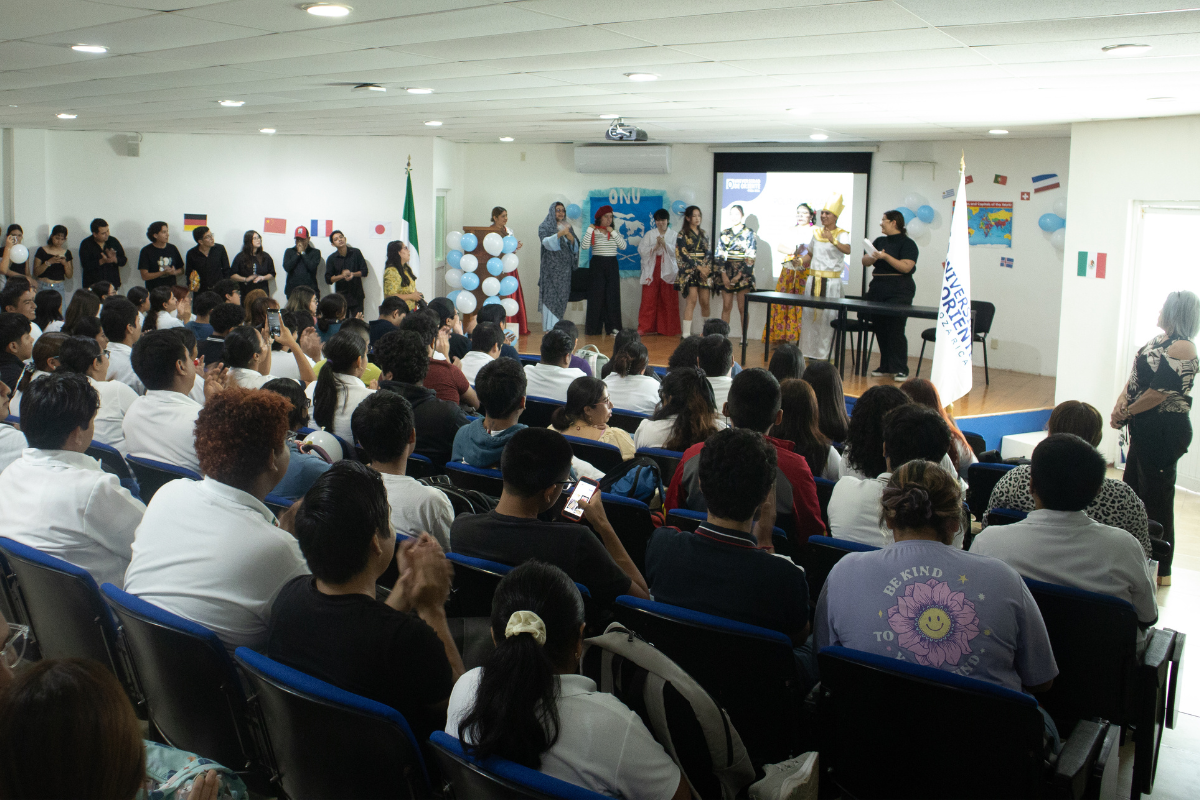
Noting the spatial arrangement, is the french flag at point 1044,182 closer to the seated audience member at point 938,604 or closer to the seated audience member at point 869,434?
the seated audience member at point 869,434

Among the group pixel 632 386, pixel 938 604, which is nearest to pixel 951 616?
pixel 938 604

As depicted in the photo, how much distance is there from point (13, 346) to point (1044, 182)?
9375mm

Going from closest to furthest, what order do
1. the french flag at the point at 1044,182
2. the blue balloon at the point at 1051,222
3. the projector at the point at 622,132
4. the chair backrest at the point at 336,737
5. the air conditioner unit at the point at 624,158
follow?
the chair backrest at the point at 336,737, the projector at the point at 622,132, the blue balloon at the point at 1051,222, the french flag at the point at 1044,182, the air conditioner unit at the point at 624,158

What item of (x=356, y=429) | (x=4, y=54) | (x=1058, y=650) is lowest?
(x=1058, y=650)

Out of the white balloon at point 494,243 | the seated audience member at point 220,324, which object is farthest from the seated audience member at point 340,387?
the white balloon at point 494,243

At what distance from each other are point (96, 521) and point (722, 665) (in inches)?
70.6

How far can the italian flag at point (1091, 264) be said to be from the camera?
713cm

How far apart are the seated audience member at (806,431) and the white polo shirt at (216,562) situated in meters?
2.12

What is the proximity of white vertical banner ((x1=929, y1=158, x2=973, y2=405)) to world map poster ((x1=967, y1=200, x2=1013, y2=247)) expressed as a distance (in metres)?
4.64

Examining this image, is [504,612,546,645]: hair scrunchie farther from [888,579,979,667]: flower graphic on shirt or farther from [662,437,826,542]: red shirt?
[662,437,826,542]: red shirt

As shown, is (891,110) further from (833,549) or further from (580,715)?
(580,715)

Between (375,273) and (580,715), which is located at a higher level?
(375,273)

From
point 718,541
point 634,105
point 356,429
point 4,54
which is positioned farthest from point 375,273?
point 718,541

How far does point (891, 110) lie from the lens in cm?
713
